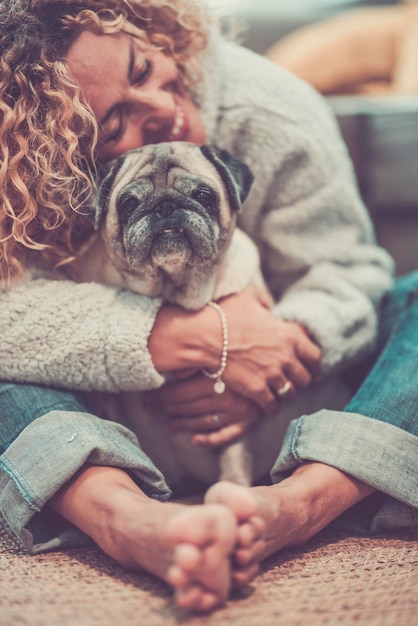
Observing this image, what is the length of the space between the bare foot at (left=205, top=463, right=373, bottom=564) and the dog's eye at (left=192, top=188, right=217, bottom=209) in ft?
1.32

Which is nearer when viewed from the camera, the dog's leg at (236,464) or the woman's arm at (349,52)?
the dog's leg at (236,464)

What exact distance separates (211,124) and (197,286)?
0.32 meters

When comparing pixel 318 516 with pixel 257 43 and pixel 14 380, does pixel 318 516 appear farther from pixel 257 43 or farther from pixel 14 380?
pixel 257 43

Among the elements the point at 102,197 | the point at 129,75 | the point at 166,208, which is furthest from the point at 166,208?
the point at 129,75

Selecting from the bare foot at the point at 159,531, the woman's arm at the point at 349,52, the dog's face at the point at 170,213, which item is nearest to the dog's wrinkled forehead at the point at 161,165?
the dog's face at the point at 170,213

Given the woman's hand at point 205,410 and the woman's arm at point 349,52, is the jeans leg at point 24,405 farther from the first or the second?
the woman's arm at point 349,52

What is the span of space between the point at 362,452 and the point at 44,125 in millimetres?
669

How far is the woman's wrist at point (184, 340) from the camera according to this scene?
1084 millimetres

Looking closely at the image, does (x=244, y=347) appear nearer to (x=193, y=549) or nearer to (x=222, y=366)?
(x=222, y=366)

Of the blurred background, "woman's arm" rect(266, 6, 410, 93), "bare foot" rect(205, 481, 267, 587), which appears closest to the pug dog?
"bare foot" rect(205, 481, 267, 587)

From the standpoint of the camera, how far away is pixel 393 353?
1112mm

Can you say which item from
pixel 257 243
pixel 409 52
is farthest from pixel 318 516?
pixel 409 52

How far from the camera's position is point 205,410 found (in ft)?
3.71

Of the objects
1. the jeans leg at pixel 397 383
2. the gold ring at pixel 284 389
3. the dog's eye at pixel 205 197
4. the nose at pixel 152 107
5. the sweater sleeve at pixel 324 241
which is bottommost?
the gold ring at pixel 284 389
